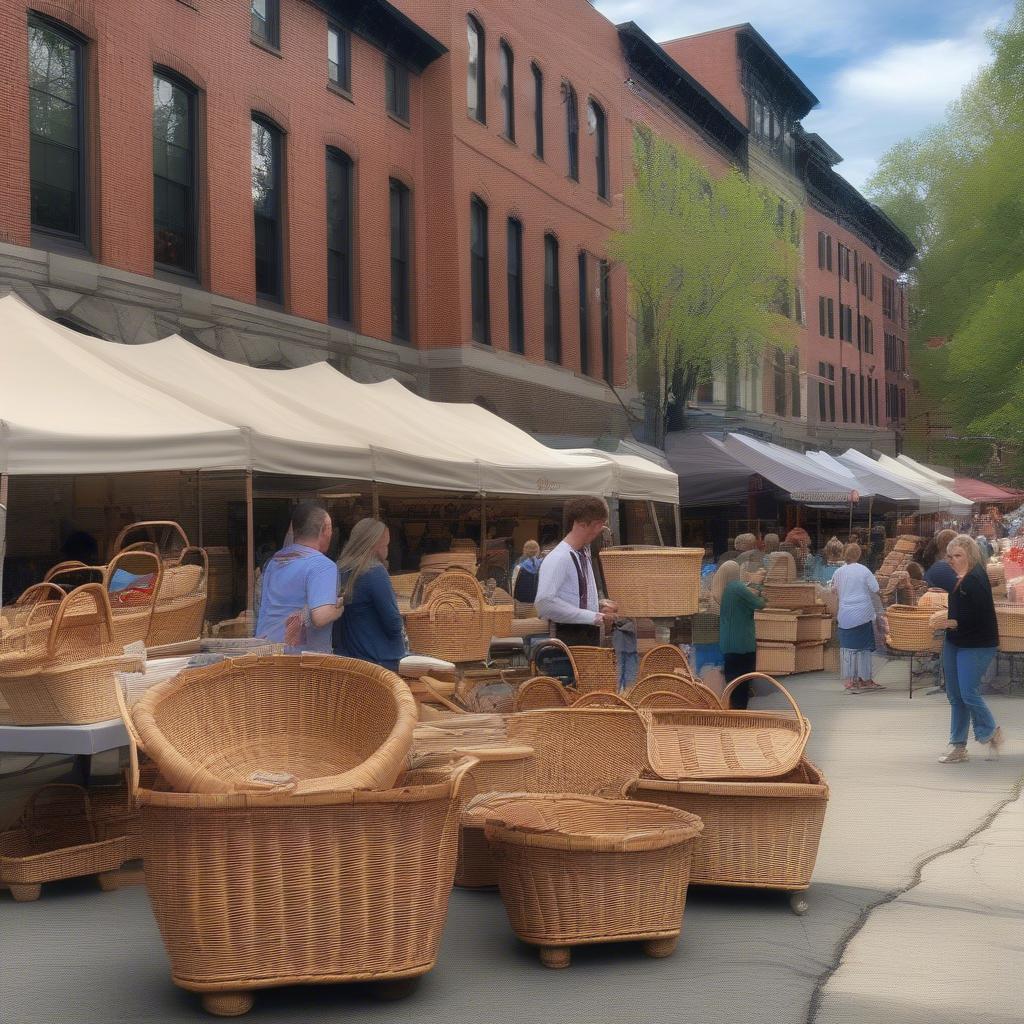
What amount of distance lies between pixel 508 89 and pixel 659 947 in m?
24.1

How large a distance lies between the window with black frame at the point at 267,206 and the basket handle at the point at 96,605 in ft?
45.9

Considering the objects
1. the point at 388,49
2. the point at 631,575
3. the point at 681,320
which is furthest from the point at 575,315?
the point at 631,575

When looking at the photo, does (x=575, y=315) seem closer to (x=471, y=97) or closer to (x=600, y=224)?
(x=600, y=224)

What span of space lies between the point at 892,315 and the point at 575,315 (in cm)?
3539

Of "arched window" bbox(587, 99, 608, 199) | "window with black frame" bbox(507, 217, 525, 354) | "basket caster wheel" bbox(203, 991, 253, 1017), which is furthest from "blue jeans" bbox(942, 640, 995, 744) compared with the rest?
"arched window" bbox(587, 99, 608, 199)

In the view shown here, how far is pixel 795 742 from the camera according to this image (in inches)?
269

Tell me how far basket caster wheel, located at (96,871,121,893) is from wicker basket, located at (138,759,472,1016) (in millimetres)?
2013

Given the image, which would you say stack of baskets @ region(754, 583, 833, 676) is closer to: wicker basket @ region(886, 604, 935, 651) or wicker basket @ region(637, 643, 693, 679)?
wicker basket @ region(886, 604, 935, 651)

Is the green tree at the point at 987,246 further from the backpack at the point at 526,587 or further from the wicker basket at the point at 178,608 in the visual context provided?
the wicker basket at the point at 178,608

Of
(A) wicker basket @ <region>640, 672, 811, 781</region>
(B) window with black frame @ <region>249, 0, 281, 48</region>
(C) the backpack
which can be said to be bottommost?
A: (A) wicker basket @ <region>640, 672, 811, 781</region>

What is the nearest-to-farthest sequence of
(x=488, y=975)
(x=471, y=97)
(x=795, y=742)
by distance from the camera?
(x=488, y=975) → (x=795, y=742) → (x=471, y=97)

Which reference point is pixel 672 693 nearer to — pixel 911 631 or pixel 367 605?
pixel 367 605

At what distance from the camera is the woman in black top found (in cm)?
1102

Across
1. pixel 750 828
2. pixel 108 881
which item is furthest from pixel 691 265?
pixel 108 881
